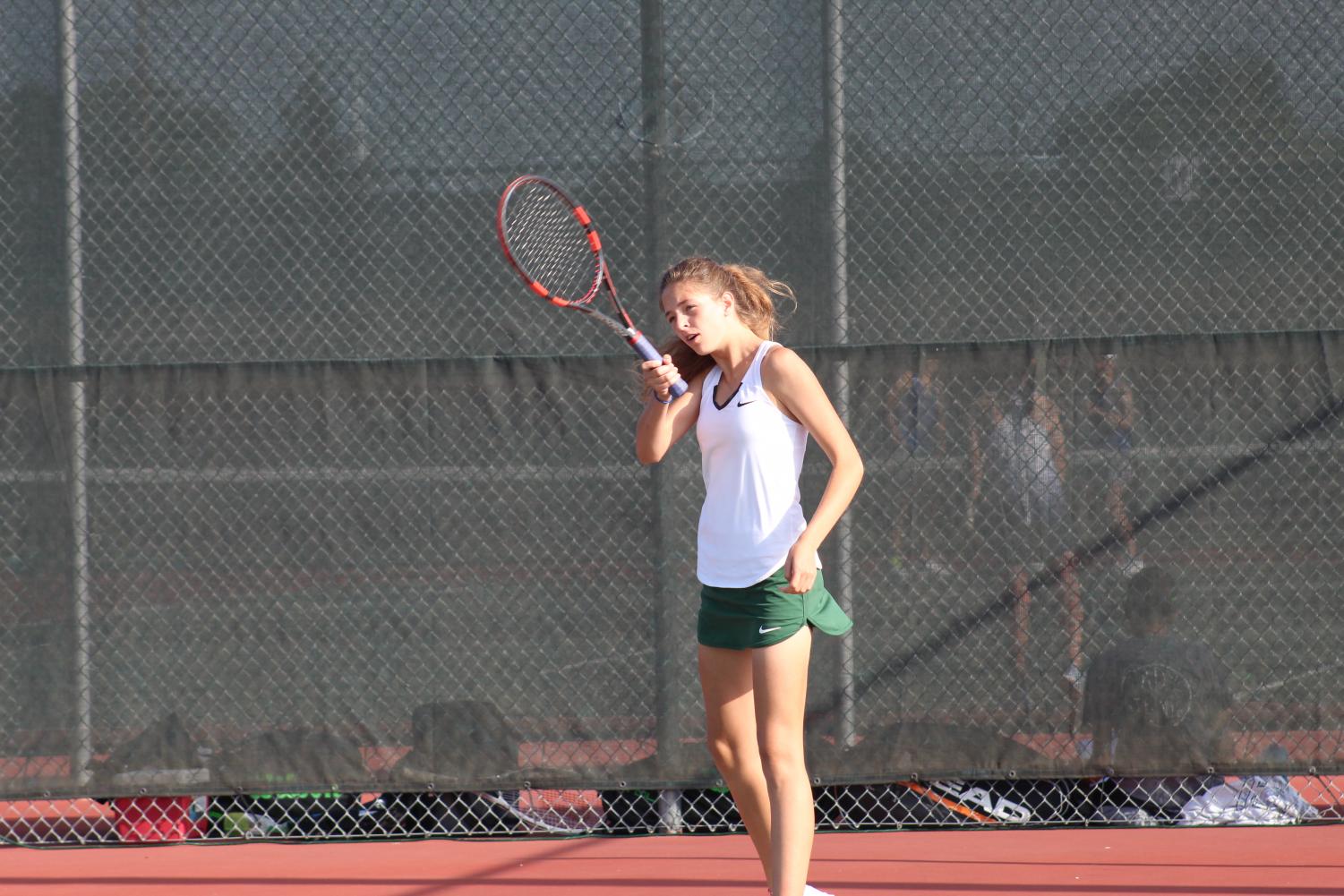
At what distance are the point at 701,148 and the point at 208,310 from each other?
1.44m

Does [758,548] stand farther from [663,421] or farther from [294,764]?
[294,764]

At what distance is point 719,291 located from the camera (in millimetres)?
2867

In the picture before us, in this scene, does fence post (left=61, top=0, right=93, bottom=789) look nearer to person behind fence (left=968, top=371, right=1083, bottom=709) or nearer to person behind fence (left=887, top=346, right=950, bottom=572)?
person behind fence (left=887, top=346, right=950, bottom=572)

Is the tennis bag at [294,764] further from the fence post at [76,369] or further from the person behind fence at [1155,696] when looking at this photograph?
the person behind fence at [1155,696]

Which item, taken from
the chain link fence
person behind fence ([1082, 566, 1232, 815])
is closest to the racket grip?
the chain link fence

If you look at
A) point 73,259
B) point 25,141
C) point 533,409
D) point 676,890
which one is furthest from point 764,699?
point 25,141

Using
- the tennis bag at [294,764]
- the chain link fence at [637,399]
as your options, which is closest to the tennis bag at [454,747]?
the chain link fence at [637,399]

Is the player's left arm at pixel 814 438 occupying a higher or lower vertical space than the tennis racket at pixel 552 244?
lower

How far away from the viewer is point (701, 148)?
3822 mm

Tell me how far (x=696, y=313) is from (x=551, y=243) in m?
0.70

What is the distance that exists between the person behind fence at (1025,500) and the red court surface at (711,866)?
469mm

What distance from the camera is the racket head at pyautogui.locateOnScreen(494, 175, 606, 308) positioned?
3.20 metres

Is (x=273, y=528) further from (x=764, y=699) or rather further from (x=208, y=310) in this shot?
(x=764, y=699)

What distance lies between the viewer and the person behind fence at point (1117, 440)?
3729 millimetres
